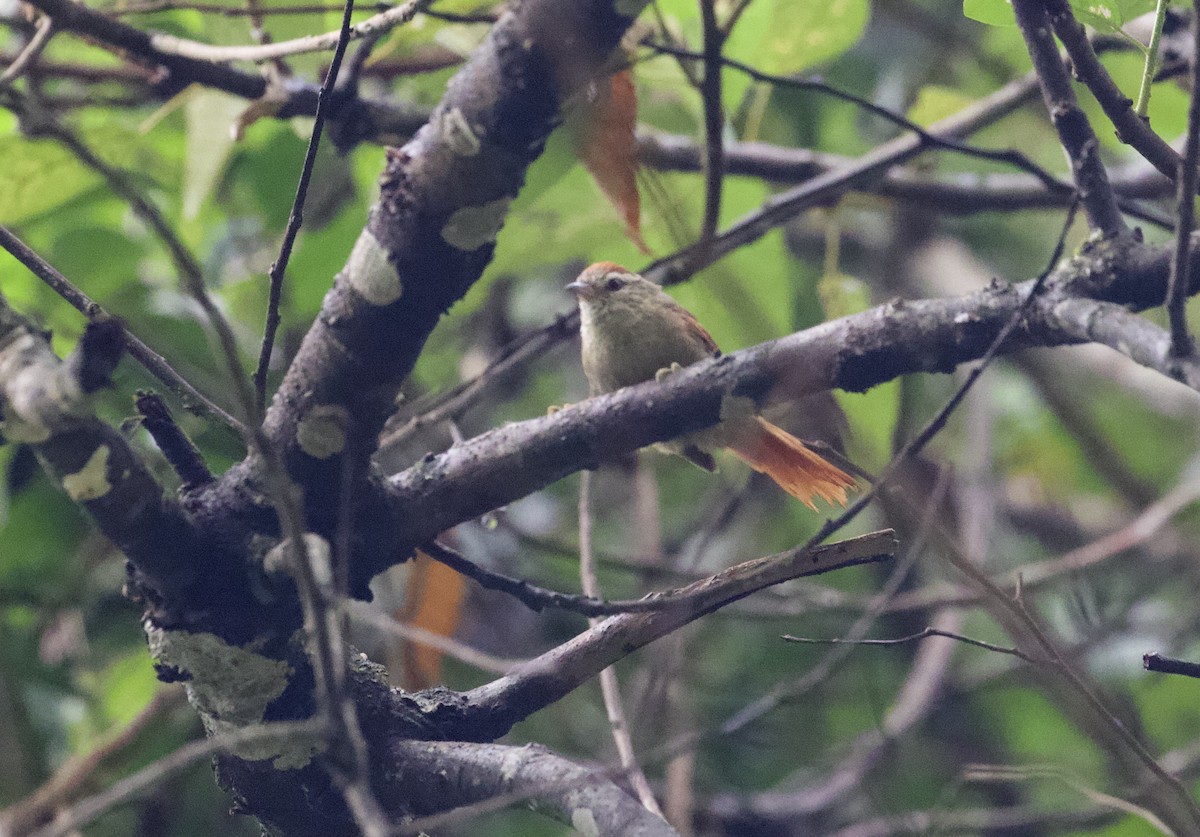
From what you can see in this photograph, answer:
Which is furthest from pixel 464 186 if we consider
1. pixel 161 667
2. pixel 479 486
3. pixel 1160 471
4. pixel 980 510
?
pixel 1160 471

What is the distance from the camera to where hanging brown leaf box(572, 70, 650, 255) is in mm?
2332

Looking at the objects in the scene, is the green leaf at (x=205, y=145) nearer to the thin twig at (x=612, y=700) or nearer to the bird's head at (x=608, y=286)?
the bird's head at (x=608, y=286)

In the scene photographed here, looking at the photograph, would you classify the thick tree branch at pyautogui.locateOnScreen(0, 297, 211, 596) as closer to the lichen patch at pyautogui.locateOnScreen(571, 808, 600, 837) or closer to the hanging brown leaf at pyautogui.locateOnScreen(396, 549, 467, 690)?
the lichen patch at pyautogui.locateOnScreen(571, 808, 600, 837)

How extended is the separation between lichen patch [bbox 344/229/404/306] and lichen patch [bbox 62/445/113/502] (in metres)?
0.41

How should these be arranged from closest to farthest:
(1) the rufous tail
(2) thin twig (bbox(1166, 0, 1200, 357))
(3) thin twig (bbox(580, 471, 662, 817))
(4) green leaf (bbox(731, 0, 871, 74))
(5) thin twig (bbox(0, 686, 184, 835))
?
(2) thin twig (bbox(1166, 0, 1200, 357))
(3) thin twig (bbox(580, 471, 662, 817))
(1) the rufous tail
(5) thin twig (bbox(0, 686, 184, 835))
(4) green leaf (bbox(731, 0, 871, 74))

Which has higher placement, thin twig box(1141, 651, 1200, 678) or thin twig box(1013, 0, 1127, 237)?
thin twig box(1013, 0, 1127, 237)

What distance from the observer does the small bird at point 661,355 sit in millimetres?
2674

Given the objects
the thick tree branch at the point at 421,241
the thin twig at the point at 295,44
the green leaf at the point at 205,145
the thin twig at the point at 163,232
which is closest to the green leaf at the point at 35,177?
the green leaf at the point at 205,145

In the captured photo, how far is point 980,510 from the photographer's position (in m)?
4.20

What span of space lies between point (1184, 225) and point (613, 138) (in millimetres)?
1297

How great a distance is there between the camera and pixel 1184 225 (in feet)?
4.32

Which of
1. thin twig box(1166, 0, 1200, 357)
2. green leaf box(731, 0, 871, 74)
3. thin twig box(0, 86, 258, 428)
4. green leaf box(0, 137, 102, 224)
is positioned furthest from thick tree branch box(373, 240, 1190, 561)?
green leaf box(731, 0, 871, 74)

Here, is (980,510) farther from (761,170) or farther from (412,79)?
(412,79)

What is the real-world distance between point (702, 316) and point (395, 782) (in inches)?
67.3
